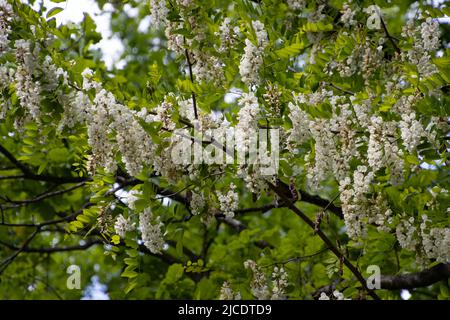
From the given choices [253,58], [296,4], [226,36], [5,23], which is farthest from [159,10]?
[296,4]

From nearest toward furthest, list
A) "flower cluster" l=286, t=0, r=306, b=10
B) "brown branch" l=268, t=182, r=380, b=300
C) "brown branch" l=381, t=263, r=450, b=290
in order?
1. "brown branch" l=268, t=182, r=380, b=300
2. "flower cluster" l=286, t=0, r=306, b=10
3. "brown branch" l=381, t=263, r=450, b=290

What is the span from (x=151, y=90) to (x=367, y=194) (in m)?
1.41

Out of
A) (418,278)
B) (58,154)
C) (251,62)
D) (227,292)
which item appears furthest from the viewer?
(58,154)

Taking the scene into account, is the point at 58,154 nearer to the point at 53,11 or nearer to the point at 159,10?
the point at 53,11

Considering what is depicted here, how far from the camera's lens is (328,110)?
12.0 feet

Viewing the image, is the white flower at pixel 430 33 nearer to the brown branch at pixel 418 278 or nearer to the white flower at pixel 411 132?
the white flower at pixel 411 132

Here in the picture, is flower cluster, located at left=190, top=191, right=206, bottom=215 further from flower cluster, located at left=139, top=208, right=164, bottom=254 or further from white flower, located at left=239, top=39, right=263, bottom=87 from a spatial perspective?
white flower, located at left=239, top=39, right=263, bottom=87

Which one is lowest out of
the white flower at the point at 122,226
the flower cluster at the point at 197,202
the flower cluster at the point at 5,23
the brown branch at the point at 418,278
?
the brown branch at the point at 418,278

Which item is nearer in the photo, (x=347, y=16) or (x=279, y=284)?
(x=347, y=16)

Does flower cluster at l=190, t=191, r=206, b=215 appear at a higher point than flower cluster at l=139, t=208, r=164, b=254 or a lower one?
higher

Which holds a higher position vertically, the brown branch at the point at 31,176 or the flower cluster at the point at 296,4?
the flower cluster at the point at 296,4

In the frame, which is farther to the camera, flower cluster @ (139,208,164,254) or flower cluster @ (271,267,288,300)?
flower cluster @ (271,267,288,300)

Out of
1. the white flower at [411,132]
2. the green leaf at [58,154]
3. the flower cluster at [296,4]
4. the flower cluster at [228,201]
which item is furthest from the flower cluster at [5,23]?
the green leaf at [58,154]

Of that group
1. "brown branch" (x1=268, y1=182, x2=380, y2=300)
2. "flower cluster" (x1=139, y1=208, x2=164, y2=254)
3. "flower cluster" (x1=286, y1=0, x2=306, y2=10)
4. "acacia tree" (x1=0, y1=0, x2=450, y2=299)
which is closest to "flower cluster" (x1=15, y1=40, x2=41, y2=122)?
"acacia tree" (x1=0, y1=0, x2=450, y2=299)
